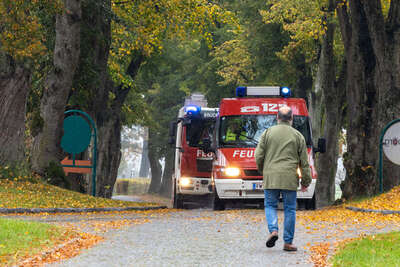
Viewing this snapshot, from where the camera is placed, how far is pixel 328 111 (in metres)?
29.9

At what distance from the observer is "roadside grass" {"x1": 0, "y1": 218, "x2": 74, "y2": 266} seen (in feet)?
30.6

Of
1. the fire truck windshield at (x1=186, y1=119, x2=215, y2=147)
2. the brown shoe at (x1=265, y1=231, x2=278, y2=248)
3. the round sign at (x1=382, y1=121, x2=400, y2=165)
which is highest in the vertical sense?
the fire truck windshield at (x1=186, y1=119, x2=215, y2=147)

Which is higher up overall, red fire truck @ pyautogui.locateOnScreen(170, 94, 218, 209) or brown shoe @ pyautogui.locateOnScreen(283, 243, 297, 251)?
red fire truck @ pyautogui.locateOnScreen(170, 94, 218, 209)

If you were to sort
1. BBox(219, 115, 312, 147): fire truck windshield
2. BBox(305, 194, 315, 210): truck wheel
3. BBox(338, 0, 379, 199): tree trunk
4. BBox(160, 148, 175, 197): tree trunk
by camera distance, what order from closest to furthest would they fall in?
1. BBox(219, 115, 312, 147): fire truck windshield
2. BBox(305, 194, 315, 210): truck wheel
3. BBox(338, 0, 379, 199): tree trunk
4. BBox(160, 148, 175, 197): tree trunk

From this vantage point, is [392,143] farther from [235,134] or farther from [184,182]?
[184,182]

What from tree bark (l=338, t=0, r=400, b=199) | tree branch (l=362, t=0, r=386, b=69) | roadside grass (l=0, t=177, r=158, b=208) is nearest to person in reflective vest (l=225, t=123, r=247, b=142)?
roadside grass (l=0, t=177, r=158, b=208)

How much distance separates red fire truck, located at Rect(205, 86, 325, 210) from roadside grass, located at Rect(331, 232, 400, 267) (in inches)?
305

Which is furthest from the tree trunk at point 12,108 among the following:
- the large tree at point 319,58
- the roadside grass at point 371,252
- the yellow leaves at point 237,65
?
the yellow leaves at point 237,65

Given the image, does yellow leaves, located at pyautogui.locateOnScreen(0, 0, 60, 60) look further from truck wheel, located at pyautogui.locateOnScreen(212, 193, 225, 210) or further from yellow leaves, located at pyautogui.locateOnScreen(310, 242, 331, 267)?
yellow leaves, located at pyautogui.locateOnScreen(310, 242, 331, 267)

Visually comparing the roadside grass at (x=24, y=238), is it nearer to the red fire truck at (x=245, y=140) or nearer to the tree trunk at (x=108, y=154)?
the red fire truck at (x=245, y=140)

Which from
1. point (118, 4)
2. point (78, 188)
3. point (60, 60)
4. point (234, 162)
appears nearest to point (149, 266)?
point (234, 162)

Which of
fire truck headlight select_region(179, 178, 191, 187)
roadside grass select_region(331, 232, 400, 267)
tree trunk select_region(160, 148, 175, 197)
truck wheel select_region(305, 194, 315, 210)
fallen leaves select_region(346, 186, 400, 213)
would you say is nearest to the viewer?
roadside grass select_region(331, 232, 400, 267)

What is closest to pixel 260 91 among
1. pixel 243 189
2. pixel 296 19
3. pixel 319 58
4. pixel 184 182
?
pixel 243 189

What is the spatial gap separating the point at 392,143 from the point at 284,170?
8938 mm
